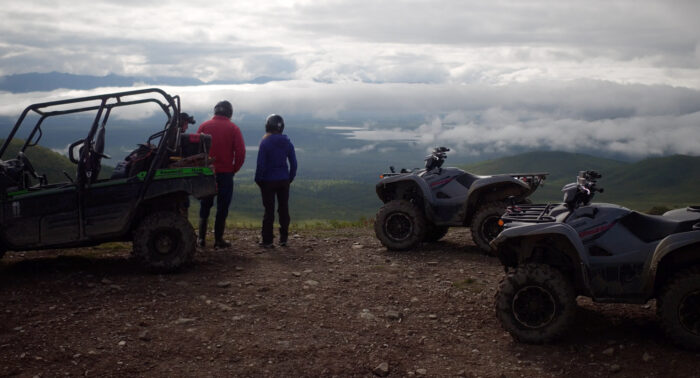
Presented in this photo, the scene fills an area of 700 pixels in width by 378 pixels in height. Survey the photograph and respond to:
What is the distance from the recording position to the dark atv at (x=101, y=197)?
368 inches

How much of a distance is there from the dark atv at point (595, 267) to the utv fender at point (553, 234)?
0.03ft

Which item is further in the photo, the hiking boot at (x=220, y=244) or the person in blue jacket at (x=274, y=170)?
the hiking boot at (x=220, y=244)

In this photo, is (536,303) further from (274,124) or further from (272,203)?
(274,124)

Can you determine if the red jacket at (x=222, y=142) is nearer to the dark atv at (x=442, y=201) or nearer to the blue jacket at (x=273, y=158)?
the blue jacket at (x=273, y=158)

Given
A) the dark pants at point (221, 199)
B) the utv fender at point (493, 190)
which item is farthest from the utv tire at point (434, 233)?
the dark pants at point (221, 199)

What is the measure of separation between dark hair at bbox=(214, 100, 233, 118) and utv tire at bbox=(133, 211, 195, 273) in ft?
8.68

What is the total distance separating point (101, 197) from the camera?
9.58 metres

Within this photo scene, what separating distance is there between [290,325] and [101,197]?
4165mm

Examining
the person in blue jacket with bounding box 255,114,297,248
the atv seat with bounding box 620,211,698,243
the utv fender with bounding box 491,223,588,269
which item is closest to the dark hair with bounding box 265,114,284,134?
the person in blue jacket with bounding box 255,114,297,248

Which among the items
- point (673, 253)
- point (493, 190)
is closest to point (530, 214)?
point (673, 253)

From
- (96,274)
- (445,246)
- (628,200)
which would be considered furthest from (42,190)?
(628,200)

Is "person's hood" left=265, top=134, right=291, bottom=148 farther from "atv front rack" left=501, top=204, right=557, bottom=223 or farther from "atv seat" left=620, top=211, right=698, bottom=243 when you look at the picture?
"atv seat" left=620, top=211, right=698, bottom=243

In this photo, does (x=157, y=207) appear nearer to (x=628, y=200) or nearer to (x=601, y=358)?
(x=601, y=358)

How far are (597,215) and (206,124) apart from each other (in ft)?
24.3
